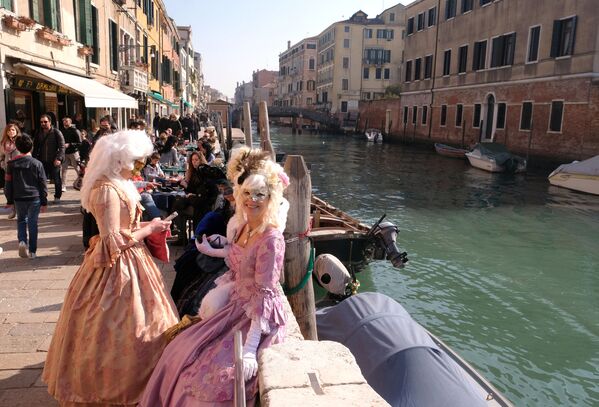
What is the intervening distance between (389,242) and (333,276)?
4.91ft

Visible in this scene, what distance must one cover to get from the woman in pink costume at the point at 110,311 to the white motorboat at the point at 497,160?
19.3 m

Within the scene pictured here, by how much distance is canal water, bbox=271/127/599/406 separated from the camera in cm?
537

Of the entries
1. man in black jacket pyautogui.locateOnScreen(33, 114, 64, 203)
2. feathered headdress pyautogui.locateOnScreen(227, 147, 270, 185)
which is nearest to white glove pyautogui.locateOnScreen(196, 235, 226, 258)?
feathered headdress pyautogui.locateOnScreen(227, 147, 270, 185)

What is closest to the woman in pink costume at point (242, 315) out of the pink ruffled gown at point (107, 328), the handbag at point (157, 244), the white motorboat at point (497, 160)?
the pink ruffled gown at point (107, 328)

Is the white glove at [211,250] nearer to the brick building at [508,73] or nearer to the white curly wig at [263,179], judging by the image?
the white curly wig at [263,179]

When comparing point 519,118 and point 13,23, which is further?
point 519,118

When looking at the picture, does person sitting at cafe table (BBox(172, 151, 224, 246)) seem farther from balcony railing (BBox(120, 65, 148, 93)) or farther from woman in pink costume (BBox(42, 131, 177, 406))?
balcony railing (BBox(120, 65, 148, 93))

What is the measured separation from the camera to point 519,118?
71.8ft

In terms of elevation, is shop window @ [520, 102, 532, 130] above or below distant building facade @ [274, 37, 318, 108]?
below

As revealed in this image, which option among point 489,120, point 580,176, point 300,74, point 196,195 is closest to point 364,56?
point 300,74

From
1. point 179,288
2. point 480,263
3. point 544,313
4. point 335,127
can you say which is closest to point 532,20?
point 480,263

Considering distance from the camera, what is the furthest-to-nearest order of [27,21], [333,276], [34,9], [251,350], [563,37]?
[563,37] → [34,9] → [27,21] → [333,276] → [251,350]

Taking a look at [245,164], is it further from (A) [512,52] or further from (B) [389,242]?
(A) [512,52]

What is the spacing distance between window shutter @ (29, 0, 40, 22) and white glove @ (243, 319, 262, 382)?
9.41m
